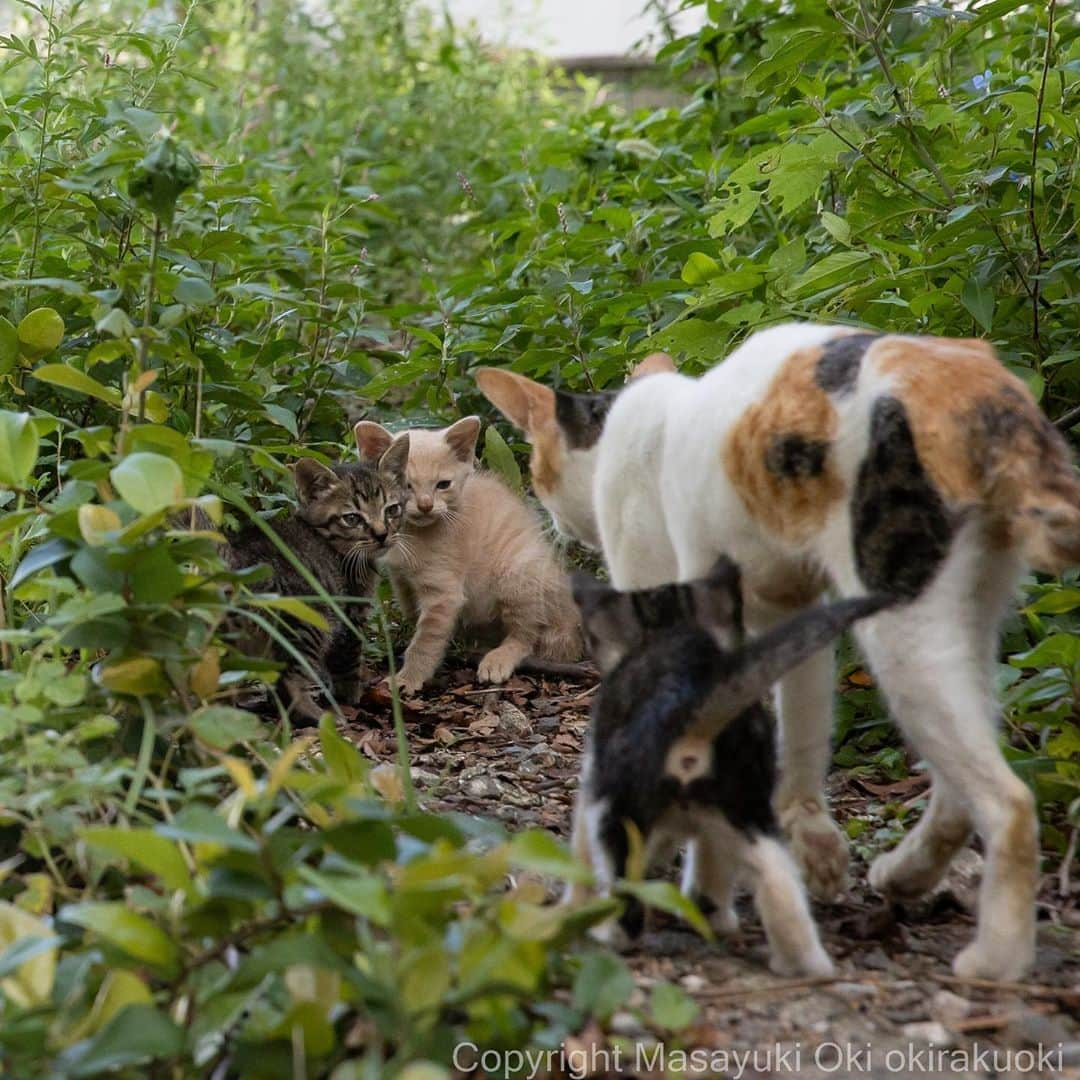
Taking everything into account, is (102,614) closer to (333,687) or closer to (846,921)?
(846,921)

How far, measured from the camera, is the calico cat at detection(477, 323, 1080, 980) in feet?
7.59

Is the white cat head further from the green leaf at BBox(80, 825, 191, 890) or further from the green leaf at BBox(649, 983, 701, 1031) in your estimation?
the green leaf at BBox(80, 825, 191, 890)

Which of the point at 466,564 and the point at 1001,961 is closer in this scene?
the point at 1001,961

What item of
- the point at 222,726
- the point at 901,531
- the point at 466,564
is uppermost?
the point at 901,531

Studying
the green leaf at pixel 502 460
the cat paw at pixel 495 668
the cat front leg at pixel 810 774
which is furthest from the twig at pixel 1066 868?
the green leaf at pixel 502 460

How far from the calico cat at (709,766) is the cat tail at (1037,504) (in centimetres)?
29

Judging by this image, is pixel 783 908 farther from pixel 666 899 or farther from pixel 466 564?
pixel 466 564

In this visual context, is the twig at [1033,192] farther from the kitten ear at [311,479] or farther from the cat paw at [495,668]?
the kitten ear at [311,479]

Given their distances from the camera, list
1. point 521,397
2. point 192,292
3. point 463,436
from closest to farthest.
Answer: point 192,292 → point 521,397 → point 463,436

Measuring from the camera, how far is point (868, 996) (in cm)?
231

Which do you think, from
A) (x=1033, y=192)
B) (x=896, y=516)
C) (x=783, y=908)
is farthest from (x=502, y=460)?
(x=783, y=908)

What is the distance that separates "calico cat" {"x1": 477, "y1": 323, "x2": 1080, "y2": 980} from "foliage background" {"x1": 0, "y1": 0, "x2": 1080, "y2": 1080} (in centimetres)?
47

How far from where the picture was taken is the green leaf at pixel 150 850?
1907 millimetres

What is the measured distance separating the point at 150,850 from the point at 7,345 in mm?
1868
